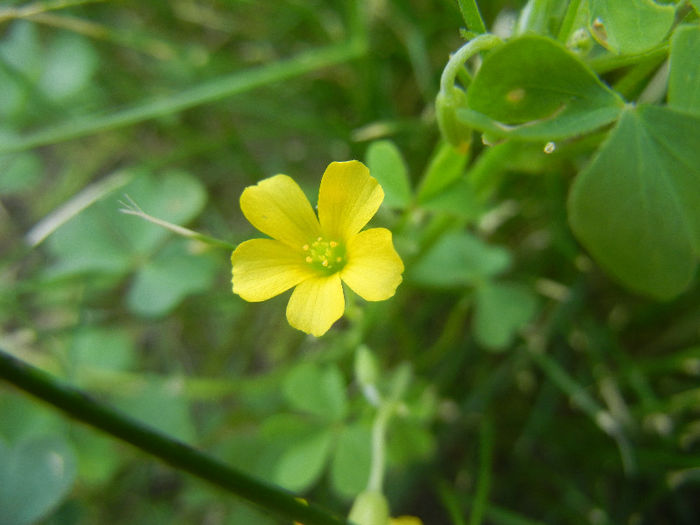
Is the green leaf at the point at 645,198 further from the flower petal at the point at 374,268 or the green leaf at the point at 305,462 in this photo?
the green leaf at the point at 305,462

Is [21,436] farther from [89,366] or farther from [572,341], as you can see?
[572,341]

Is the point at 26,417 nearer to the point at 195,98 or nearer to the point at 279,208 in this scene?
the point at 195,98

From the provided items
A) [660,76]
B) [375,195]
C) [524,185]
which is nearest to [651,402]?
[524,185]

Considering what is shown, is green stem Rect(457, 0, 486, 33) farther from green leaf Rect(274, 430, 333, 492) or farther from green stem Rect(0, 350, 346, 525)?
green leaf Rect(274, 430, 333, 492)

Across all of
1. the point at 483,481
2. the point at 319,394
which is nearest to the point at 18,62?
the point at 319,394

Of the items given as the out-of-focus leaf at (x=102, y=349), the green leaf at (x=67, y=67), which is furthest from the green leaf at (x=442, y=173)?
the green leaf at (x=67, y=67)
